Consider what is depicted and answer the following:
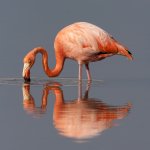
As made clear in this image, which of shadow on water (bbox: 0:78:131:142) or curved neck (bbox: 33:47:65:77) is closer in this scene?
shadow on water (bbox: 0:78:131:142)

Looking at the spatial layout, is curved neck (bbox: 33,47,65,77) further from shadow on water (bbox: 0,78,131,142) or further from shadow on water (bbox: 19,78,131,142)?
shadow on water (bbox: 19,78,131,142)

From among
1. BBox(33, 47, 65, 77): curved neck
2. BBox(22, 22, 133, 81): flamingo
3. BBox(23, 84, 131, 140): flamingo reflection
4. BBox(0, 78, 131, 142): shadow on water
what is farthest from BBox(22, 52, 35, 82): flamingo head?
BBox(23, 84, 131, 140): flamingo reflection

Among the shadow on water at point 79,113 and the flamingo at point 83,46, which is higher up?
the flamingo at point 83,46

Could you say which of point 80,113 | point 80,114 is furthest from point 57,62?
point 80,114

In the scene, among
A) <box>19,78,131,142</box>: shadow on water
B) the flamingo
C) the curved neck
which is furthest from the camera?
the curved neck

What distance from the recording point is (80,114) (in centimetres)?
1084

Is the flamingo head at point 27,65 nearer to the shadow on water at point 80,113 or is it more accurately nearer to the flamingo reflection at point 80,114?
the shadow on water at point 80,113

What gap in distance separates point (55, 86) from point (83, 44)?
1.50 m

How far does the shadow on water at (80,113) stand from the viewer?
9.25 meters

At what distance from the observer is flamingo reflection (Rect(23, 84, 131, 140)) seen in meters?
9.30

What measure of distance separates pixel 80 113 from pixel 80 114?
125 mm

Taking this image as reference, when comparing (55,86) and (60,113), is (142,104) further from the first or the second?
(55,86)

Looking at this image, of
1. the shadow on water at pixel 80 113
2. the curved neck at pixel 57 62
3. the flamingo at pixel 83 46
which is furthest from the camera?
the curved neck at pixel 57 62

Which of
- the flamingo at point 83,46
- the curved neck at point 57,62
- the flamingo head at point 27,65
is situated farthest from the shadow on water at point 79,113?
the curved neck at point 57,62
